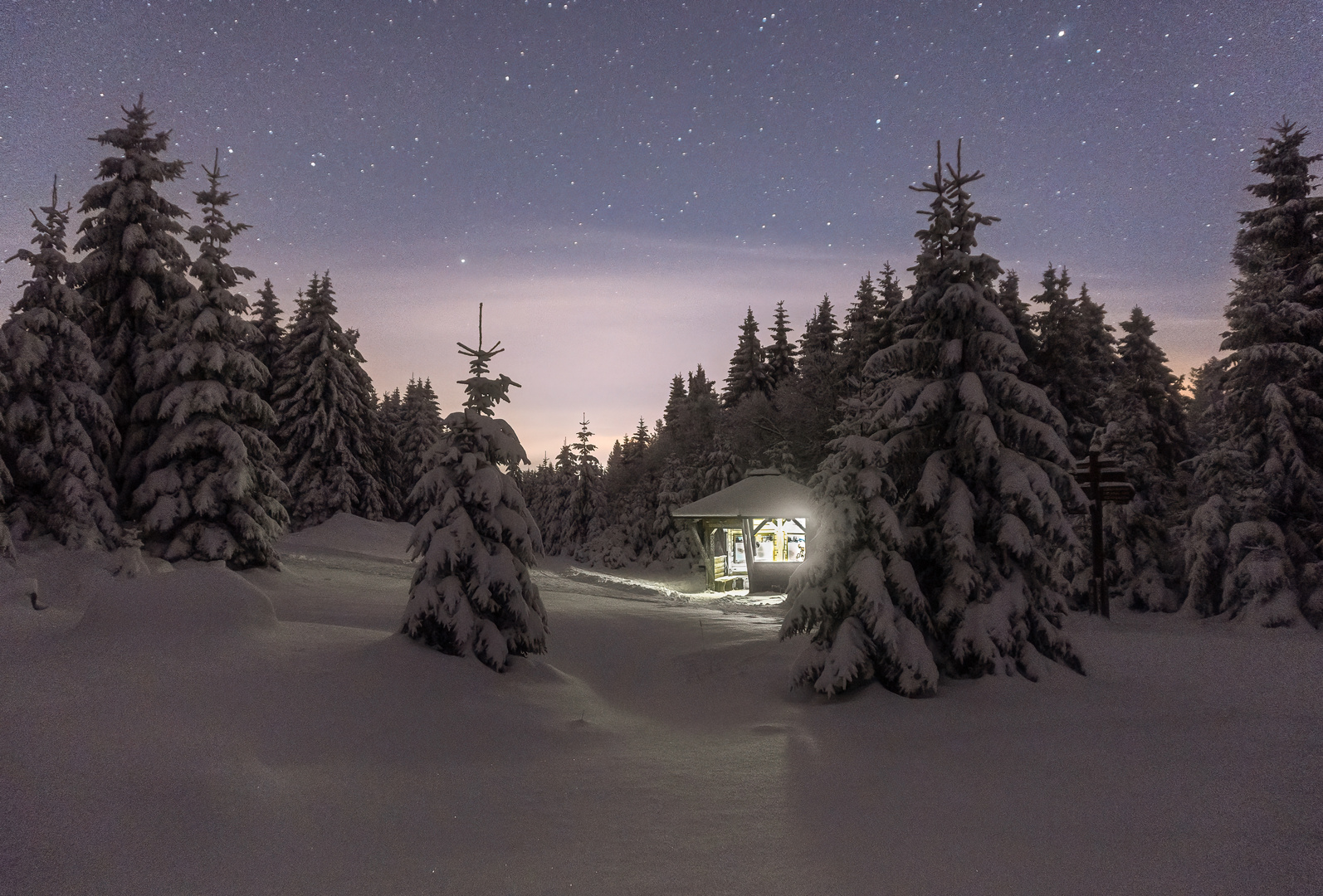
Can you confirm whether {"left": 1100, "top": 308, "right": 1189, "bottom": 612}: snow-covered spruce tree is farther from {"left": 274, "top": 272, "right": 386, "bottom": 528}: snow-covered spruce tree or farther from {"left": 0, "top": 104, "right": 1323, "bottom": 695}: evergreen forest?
{"left": 274, "top": 272, "right": 386, "bottom": 528}: snow-covered spruce tree

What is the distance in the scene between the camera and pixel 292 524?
36.9 metres

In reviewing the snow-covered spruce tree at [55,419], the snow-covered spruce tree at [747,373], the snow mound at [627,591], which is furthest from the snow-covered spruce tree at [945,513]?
the snow-covered spruce tree at [747,373]

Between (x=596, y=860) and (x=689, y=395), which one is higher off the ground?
(x=689, y=395)

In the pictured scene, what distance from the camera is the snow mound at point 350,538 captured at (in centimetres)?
3058

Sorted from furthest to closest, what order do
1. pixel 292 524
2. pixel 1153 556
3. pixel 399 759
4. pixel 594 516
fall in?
pixel 594 516
pixel 292 524
pixel 1153 556
pixel 399 759

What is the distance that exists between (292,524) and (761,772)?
117ft

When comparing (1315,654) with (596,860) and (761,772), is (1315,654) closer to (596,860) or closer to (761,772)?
(761,772)

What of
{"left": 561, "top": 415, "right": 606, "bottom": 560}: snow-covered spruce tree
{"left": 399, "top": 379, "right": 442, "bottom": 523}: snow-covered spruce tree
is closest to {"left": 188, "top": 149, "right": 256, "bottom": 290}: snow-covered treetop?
{"left": 399, "top": 379, "right": 442, "bottom": 523}: snow-covered spruce tree

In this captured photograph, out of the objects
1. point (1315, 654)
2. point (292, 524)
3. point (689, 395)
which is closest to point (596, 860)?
point (1315, 654)

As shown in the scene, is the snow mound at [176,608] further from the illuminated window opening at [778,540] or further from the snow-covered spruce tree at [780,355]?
the snow-covered spruce tree at [780,355]

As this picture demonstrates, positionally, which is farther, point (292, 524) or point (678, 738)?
point (292, 524)

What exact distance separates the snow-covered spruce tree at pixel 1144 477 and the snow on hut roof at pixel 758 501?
10590mm

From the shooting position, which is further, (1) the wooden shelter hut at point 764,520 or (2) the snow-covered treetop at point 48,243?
(1) the wooden shelter hut at point 764,520

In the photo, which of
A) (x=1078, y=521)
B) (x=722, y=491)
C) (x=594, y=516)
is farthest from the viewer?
(x=594, y=516)
